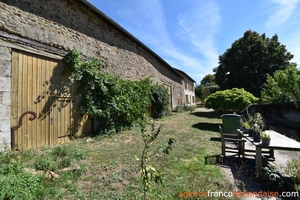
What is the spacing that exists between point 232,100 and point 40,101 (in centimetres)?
825

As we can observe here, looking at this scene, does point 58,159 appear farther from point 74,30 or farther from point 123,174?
point 74,30

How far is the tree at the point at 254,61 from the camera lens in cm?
1764

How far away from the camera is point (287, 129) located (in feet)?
21.6

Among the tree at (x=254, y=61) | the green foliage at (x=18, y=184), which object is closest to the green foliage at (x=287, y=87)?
the green foliage at (x=18, y=184)

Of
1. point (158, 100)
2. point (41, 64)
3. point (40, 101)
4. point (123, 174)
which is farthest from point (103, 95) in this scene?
point (158, 100)

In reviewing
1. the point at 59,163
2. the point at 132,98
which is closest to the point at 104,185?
the point at 59,163

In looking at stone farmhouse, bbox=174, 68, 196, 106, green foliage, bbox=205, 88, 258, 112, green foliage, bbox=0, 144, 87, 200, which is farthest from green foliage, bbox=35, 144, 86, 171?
stone farmhouse, bbox=174, 68, 196, 106

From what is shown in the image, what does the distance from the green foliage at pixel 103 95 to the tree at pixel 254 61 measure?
51.1 ft

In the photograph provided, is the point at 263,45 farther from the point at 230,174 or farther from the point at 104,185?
the point at 104,185

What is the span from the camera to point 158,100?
10.7 m

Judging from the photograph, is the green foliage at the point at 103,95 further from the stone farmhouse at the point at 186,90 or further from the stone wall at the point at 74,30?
the stone farmhouse at the point at 186,90

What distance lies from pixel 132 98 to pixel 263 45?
18.5m

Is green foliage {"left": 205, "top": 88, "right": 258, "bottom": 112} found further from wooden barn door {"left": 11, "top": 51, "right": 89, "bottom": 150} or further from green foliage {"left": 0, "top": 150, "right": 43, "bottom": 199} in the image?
green foliage {"left": 0, "top": 150, "right": 43, "bottom": 199}

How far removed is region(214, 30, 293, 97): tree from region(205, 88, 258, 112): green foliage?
11.0m
